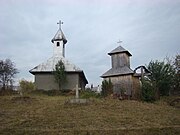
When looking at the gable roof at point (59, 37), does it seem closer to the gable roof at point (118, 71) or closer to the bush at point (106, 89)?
the gable roof at point (118, 71)

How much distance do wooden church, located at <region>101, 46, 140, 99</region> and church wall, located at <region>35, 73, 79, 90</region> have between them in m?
5.02

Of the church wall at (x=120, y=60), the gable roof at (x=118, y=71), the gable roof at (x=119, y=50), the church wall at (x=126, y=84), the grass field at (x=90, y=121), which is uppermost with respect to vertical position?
the gable roof at (x=119, y=50)

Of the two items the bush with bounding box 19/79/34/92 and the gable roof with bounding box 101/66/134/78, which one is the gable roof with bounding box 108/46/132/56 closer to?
the gable roof with bounding box 101/66/134/78

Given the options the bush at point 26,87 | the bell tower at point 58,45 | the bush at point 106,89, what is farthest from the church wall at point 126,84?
the bush at point 26,87

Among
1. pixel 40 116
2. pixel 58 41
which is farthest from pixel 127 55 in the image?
pixel 40 116

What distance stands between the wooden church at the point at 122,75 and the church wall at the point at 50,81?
502 cm

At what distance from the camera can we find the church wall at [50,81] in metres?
33.9

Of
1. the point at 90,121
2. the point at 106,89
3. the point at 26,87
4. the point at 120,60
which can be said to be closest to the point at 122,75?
the point at 120,60

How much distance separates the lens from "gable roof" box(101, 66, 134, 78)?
30.3 metres

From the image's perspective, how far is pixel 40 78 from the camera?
34.4m

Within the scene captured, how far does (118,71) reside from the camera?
102 feet

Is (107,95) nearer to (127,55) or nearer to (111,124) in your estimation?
(127,55)

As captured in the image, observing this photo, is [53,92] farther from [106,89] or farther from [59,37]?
[59,37]

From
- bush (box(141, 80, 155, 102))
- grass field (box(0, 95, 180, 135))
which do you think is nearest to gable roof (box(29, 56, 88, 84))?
bush (box(141, 80, 155, 102))
